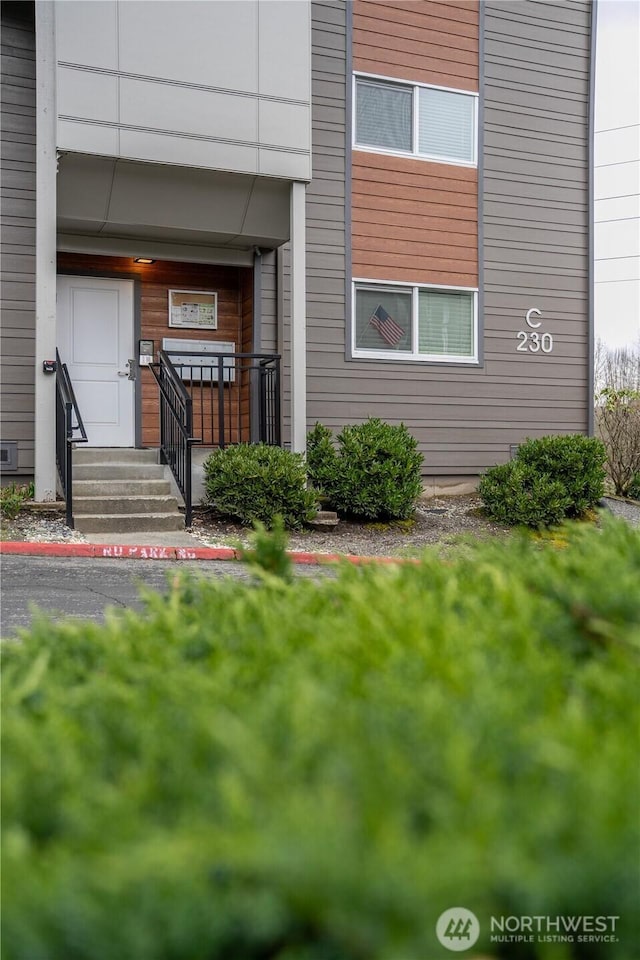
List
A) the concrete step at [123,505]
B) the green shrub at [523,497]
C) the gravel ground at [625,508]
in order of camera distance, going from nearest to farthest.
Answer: the concrete step at [123,505]
the green shrub at [523,497]
the gravel ground at [625,508]

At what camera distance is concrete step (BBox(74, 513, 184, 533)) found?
29.8 ft

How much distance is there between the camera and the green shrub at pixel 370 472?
10.2 metres

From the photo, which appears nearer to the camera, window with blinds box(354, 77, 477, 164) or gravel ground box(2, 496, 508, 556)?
gravel ground box(2, 496, 508, 556)

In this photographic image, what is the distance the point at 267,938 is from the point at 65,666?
91cm

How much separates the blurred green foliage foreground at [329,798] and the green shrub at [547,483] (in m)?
9.63

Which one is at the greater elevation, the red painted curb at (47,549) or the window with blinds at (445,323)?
the window with blinds at (445,323)

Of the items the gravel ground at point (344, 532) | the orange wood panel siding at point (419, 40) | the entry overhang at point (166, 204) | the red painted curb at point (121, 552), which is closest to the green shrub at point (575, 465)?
the gravel ground at point (344, 532)

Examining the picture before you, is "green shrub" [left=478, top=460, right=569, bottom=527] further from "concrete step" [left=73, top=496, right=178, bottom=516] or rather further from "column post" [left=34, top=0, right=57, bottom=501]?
"column post" [left=34, top=0, right=57, bottom=501]

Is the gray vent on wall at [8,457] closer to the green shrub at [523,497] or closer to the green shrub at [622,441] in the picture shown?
the green shrub at [523,497]

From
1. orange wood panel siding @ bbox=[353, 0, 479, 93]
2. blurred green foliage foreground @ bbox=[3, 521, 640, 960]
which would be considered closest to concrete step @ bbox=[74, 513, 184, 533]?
orange wood panel siding @ bbox=[353, 0, 479, 93]

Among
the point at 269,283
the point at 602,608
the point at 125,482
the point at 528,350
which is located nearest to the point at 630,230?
the point at 528,350

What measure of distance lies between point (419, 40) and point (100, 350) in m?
6.34

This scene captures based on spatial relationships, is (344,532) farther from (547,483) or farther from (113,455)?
(113,455)

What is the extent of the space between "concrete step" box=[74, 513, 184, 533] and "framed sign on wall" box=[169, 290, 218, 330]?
3.57m
